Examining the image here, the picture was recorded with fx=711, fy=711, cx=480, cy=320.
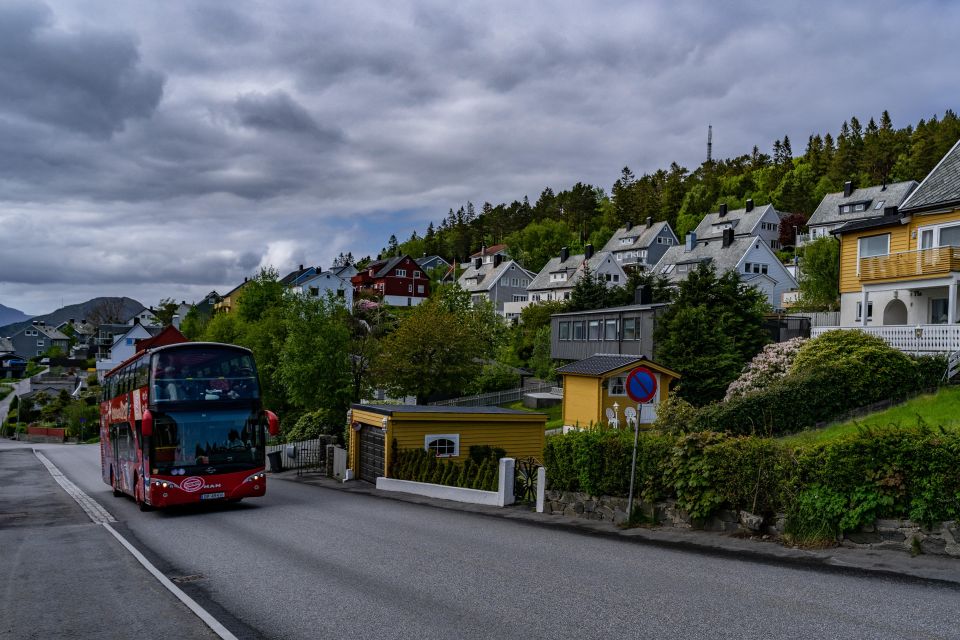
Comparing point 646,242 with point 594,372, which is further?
point 646,242

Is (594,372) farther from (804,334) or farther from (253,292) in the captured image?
(253,292)

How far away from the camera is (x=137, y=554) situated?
13.9 m

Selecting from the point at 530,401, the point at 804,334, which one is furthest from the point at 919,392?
the point at 530,401

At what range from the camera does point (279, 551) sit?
13625 millimetres

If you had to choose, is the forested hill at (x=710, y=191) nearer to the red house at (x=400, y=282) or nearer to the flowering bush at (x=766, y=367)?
the red house at (x=400, y=282)

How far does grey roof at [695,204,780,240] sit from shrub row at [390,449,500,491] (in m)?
74.8

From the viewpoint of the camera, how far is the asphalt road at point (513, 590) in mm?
7910

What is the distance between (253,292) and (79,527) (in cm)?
6498

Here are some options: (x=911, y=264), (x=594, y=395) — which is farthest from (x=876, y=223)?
(x=594, y=395)

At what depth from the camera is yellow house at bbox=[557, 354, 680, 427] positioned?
3759 centimetres

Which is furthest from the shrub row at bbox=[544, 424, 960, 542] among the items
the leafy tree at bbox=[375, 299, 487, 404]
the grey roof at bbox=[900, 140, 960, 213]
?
the leafy tree at bbox=[375, 299, 487, 404]

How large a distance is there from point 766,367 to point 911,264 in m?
8.15

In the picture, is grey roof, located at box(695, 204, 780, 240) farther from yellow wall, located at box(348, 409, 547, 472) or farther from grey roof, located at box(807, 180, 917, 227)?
yellow wall, located at box(348, 409, 547, 472)

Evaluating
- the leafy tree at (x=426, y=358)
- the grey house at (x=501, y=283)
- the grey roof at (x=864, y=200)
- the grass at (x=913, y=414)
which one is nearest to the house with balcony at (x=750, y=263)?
the grey roof at (x=864, y=200)
